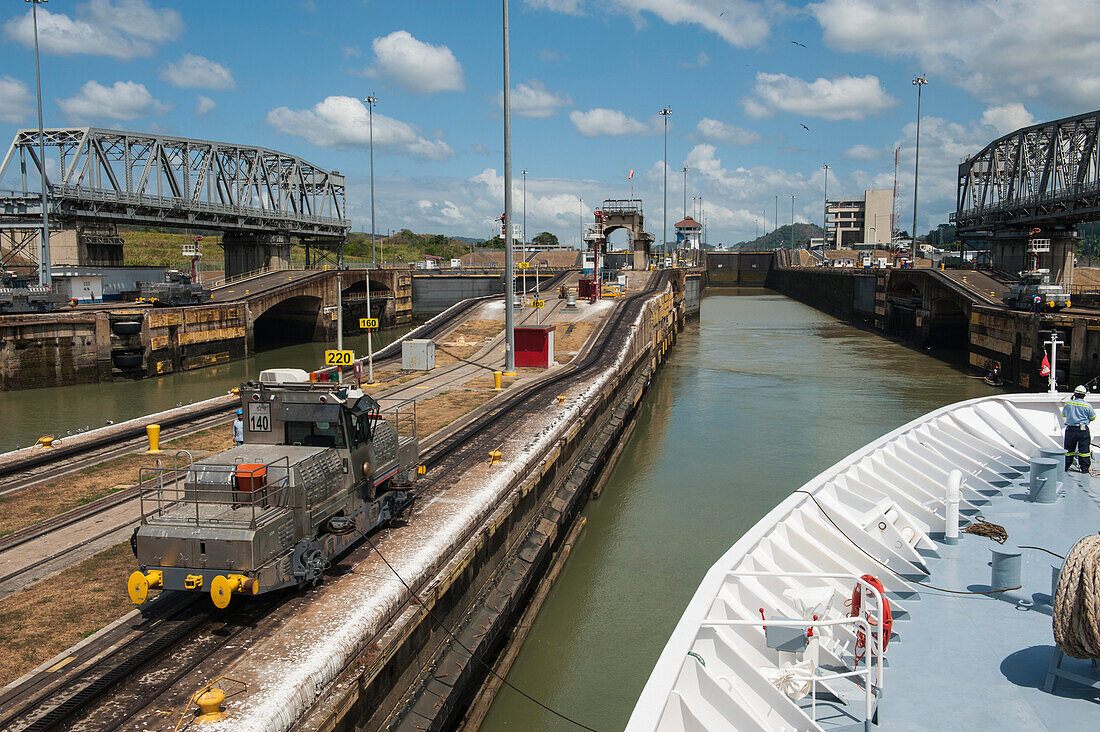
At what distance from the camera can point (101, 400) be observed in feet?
123

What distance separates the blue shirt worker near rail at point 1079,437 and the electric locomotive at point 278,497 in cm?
1253

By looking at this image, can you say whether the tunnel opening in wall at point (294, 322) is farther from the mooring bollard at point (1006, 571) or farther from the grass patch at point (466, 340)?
the mooring bollard at point (1006, 571)

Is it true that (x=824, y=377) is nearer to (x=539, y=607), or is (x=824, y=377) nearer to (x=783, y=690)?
(x=539, y=607)

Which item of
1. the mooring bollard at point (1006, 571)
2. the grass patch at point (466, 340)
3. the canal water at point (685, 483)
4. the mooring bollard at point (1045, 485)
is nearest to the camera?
the mooring bollard at point (1006, 571)

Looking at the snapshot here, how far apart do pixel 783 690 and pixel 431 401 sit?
842 inches

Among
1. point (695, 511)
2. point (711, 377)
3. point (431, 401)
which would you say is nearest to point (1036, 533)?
point (695, 511)

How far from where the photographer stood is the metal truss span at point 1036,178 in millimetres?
58906

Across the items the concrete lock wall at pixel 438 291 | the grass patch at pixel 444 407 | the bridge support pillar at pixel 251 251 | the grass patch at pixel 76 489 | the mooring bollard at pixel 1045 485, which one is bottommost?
the grass patch at pixel 76 489

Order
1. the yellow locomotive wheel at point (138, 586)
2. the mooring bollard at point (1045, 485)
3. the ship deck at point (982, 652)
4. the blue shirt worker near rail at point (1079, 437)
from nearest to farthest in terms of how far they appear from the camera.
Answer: the ship deck at point (982, 652)
the yellow locomotive wheel at point (138, 586)
the mooring bollard at point (1045, 485)
the blue shirt worker near rail at point (1079, 437)

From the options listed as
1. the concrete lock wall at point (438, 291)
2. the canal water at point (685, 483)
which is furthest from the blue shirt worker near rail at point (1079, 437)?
the concrete lock wall at point (438, 291)

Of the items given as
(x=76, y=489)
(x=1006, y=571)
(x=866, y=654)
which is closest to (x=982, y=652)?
(x=1006, y=571)

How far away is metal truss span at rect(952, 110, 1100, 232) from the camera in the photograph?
5891 centimetres

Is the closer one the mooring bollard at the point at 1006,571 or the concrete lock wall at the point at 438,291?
the mooring bollard at the point at 1006,571

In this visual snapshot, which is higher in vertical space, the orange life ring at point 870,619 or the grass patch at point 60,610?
the orange life ring at point 870,619
